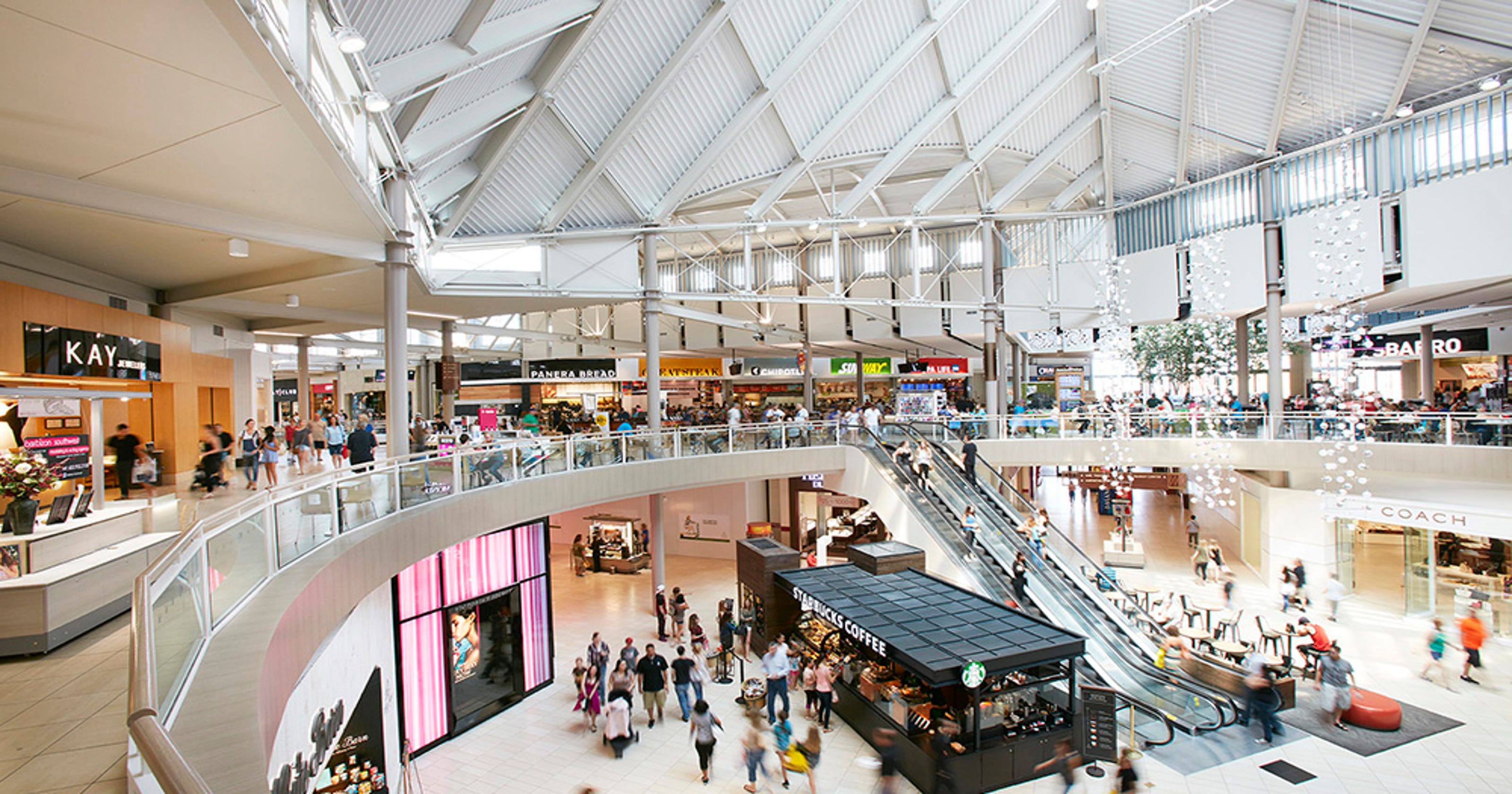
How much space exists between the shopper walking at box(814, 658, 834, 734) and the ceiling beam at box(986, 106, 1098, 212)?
1592 centimetres

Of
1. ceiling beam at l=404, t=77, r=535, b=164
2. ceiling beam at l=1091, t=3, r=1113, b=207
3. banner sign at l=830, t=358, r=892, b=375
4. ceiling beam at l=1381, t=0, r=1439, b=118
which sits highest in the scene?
ceiling beam at l=1091, t=3, r=1113, b=207

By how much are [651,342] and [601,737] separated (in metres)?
9.43

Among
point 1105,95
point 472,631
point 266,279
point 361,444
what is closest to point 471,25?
point 266,279

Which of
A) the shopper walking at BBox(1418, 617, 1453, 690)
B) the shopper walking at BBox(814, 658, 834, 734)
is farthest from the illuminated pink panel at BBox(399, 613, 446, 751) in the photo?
the shopper walking at BBox(1418, 617, 1453, 690)

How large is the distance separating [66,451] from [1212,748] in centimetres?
1848

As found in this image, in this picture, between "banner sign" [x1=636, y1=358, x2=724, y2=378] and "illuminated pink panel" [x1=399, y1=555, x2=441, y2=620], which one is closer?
"illuminated pink panel" [x1=399, y1=555, x2=441, y2=620]

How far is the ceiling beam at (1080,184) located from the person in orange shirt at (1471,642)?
1589cm

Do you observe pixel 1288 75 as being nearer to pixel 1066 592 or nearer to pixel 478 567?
pixel 1066 592

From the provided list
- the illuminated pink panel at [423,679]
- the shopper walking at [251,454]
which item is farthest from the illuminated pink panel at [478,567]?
the shopper walking at [251,454]

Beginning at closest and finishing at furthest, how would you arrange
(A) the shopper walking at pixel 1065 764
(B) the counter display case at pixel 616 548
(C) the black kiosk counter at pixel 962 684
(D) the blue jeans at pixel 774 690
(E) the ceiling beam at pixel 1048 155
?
(A) the shopper walking at pixel 1065 764, (C) the black kiosk counter at pixel 962 684, (D) the blue jeans at pixel 774 690, (E) the ceiling beam at pixel 1048 155, (B) the counter display case at pixel 616 548

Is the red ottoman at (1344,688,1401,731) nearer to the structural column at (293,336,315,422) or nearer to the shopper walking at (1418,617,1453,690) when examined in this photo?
the shopper walking at (1418,617,1453,690)

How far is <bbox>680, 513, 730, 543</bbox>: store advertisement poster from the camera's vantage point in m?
24.5

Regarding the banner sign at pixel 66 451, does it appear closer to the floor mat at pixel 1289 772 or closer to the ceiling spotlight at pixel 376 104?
the ceiling spotlight at pixel 376 104

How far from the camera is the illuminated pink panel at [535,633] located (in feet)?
43.5
